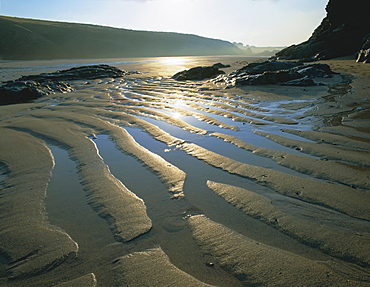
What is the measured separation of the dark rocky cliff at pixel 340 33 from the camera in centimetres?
1569

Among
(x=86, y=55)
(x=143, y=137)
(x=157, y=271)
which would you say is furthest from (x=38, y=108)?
(x=86, y=55)

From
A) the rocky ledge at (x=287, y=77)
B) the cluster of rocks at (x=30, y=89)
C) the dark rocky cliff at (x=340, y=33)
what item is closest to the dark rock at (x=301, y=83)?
the rocky ledge at (x=287, y=77)

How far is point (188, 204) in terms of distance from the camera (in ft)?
6.22

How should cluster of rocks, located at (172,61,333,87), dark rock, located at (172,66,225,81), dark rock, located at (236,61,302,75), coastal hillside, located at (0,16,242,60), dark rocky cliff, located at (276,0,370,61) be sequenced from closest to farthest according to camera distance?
cluster of rocks, located at (172,61,333,87), dark rock, located at (236,61,302,75), dark rock, located at (172,66,225,81), dark rocky cliff, located at (276,0,370,61), coastal hillside, located at (0,16,242,60)

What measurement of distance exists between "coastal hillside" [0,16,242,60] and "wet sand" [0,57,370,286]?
49108 mm

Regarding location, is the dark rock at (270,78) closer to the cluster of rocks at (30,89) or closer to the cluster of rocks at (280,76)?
the cluster of rocks at (280,76)

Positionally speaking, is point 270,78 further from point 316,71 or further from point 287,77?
point 316,71

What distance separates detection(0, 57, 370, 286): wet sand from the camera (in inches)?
50.3

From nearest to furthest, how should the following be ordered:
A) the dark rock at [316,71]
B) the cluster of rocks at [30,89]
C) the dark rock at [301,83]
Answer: the cluster of rocks at [30,89] < the dark rock at [301,83] < the dark rock at [316,71]

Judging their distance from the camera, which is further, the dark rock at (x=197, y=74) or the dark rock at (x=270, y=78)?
the dark rock at (x=197, y=74)

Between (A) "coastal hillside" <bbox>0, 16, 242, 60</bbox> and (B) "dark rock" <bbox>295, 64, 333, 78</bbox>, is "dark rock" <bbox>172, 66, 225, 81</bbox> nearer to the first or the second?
(B) "dark rock" <bbox>295, 64, 333, 78</bbox>

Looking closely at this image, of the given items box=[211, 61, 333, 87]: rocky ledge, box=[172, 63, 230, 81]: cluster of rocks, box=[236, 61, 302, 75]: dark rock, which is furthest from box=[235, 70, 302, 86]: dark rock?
box=[172, 63, 230, 81]: cluster of rocks

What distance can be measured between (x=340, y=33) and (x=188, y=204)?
65.7ft

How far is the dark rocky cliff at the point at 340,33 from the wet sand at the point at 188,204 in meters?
15.1
